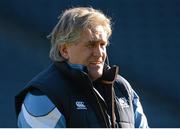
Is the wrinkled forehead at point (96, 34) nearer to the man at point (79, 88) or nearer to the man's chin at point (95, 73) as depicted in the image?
the man at point (79, 88)

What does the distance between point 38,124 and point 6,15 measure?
320cm

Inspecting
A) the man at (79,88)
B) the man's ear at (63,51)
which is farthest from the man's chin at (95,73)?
the man's ear at (63,51)

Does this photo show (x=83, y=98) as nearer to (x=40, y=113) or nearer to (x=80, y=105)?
(x=80, y=105)

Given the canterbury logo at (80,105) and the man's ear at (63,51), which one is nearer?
the canterbury logo at (80,105)

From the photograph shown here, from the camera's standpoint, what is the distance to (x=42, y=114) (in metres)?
2.17

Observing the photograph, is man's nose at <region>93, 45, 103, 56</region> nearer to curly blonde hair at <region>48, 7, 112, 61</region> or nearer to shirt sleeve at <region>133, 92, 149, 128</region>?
curly blonde hair at <region>48, 7, 112, 61</region>

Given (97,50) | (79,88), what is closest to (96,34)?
(97,50)

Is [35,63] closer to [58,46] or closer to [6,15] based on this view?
[6,15]

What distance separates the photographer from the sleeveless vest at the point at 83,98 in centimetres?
219

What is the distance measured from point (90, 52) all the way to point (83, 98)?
0.16m

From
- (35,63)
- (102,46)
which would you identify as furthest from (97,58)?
(35,63)

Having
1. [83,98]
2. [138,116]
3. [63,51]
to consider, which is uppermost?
[63,51]

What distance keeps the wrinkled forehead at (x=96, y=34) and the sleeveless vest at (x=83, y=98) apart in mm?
115

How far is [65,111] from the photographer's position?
219 cm
